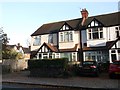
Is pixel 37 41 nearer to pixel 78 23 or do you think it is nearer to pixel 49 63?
pixel 78 23

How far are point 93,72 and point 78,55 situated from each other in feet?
38.2

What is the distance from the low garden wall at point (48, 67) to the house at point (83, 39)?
8402mm

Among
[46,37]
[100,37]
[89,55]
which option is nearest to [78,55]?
[89,55]

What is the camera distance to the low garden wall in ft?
71.6

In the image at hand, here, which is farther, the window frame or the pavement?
the window frame

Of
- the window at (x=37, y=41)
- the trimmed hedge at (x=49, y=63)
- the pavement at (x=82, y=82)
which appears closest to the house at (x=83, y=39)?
the window at (x=37, y=41)

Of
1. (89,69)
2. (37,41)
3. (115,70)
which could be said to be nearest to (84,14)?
(37,41)

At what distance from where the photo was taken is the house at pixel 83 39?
30062 millimetres

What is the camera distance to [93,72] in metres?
21.0

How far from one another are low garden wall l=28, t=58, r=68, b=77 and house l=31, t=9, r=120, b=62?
8402 mm

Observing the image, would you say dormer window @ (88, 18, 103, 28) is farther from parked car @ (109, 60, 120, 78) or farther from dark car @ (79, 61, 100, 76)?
parked car @ (109, 60, 120, 78)

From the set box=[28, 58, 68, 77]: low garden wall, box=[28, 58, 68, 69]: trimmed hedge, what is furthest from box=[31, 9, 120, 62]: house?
box=[28, 58, 68, 77]: low garden wall

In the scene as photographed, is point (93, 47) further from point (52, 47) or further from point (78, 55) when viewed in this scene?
point (52, 47)

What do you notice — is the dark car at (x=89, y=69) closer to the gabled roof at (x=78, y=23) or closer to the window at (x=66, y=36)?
the gabled roof at (x=78, y=23)
